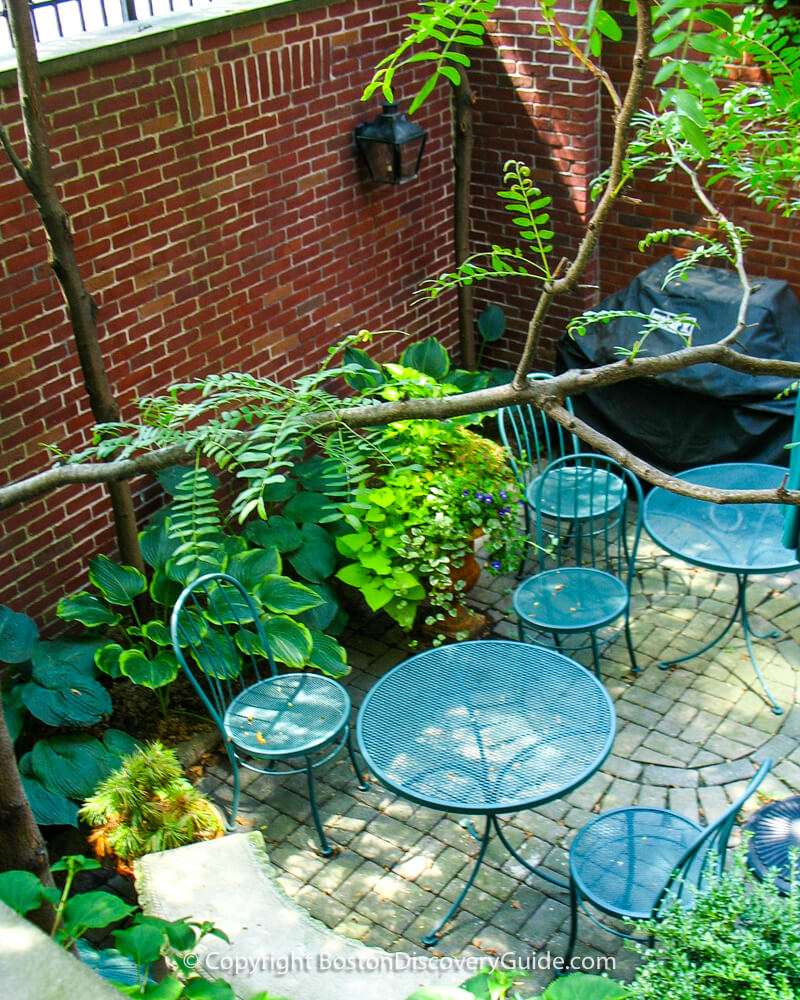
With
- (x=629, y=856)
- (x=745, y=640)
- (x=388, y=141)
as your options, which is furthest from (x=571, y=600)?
(x=388, y=141)

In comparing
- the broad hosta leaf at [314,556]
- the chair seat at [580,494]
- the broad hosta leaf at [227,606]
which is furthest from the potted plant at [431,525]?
the broad hosta leaf at [227,606]

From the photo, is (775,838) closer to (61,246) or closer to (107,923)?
(107,923)

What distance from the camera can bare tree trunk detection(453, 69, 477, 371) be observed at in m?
6.94

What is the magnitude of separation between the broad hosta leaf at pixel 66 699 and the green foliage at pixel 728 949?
2713 mm

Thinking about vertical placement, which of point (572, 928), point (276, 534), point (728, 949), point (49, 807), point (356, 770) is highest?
point (728, 949)

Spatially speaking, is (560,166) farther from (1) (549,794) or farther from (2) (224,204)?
(1) (549,794)

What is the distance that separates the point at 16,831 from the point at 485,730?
1.86 meters

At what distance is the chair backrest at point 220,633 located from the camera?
4762 mm

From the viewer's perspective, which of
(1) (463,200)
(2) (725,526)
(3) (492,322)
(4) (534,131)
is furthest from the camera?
(3) (492,322)

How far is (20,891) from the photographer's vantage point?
8.00 ft

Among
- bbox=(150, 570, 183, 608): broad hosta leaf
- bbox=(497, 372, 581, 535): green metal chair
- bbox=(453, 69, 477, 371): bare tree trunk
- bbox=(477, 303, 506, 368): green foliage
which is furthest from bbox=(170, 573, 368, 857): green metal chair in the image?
bbox=(477, 303, 506, 368): green foliage

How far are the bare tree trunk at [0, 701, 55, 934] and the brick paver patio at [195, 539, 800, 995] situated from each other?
5.10ft

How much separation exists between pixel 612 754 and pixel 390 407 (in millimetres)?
2384

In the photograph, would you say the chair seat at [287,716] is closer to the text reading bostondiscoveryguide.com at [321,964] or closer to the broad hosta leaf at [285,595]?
the broad hosta leaf at [285,595]
